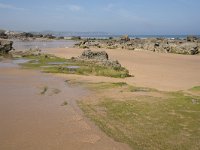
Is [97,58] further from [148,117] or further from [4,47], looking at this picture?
[148,117]

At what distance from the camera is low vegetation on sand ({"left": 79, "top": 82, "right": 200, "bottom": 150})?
7.98 m

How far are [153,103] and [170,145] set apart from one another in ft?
13.7

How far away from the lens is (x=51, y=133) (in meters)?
8.59

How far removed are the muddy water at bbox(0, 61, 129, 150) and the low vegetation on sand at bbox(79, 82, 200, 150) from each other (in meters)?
0.46

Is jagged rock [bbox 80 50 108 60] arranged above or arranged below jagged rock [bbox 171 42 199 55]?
above

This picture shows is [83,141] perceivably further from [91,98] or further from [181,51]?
[181,51]

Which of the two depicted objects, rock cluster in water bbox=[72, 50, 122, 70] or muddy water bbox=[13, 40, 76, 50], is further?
muddy water bbox=[13, 40, 76, 50]

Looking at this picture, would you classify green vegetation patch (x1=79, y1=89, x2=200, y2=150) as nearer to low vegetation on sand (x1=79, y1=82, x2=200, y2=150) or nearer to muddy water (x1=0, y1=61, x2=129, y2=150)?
low vegetation on sand (x1=79, y1=82, x2=200, y2=150)

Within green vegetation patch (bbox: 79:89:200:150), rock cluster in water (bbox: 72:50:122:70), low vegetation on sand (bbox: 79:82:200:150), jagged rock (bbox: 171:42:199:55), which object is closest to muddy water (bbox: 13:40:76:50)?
jagged rock (bbox: 171:42:199:55)

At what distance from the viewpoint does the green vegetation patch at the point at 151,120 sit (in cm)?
793

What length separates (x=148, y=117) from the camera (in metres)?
9.98

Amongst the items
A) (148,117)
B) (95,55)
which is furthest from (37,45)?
(148,117)

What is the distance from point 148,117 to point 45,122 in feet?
9.88

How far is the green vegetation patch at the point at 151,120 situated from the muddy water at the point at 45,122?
16.4 inches
